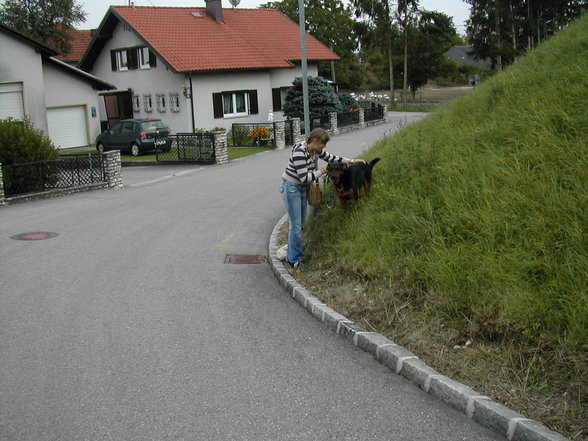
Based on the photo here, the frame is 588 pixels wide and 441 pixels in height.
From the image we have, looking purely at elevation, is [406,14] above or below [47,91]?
above

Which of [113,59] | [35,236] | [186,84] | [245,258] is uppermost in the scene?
[113,59]

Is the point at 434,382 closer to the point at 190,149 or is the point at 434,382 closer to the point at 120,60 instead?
the point at 190,149

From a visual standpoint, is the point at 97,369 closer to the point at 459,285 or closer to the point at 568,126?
the point at 459,285

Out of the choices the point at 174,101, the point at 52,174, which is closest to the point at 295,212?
the point at 52,174

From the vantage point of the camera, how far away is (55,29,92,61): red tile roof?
61463 mm

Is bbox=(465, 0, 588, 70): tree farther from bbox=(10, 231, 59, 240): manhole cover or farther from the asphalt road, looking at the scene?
the asphalt road

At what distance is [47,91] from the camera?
115ft

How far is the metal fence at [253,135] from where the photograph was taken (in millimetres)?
33594

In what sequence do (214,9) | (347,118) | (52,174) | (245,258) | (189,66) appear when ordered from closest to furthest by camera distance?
(245,258)
(52,174)
(189,66)
(347,118)
(214,9)

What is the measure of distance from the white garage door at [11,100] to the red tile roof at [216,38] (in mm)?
8081

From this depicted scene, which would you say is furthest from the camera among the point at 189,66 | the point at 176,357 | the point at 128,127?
the point at 189,66

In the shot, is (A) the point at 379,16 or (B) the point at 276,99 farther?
(A) the point at 379,16

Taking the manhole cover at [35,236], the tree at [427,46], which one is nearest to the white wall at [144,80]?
the manhole cover at [35,236]

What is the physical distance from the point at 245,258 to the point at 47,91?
1096 inches
